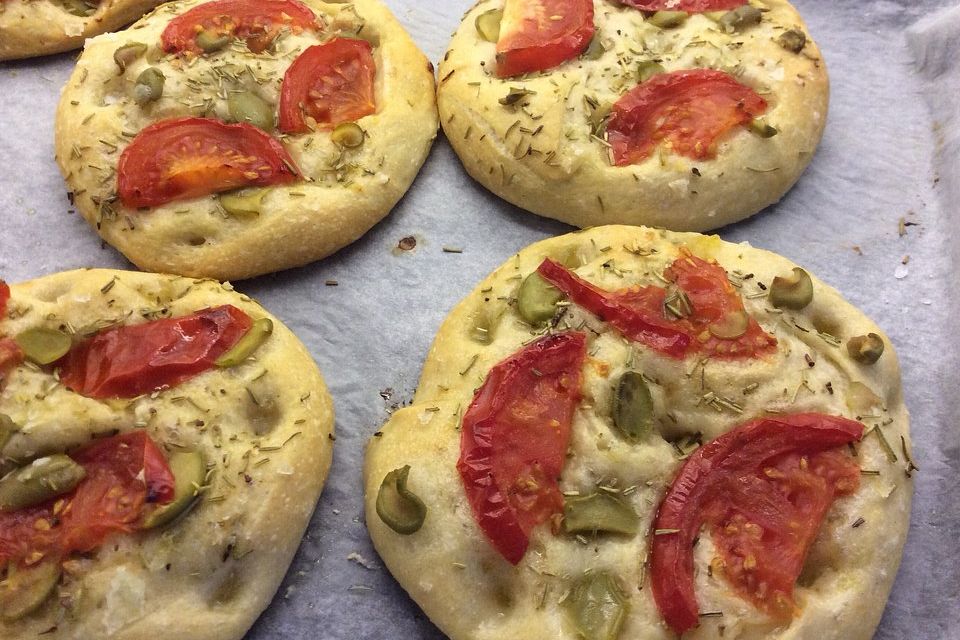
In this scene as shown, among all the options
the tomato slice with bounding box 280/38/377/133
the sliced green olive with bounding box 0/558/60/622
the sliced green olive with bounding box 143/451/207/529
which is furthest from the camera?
the tomato slice with bounding box 280/38/377/133

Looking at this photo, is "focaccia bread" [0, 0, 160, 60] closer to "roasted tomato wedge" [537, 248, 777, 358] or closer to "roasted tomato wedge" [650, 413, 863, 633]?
"roasted tomato wedge" [537, 248, 777, 358]

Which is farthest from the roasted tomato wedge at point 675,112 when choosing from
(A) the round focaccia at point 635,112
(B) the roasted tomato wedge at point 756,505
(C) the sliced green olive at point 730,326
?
(B) the roasted tomato wedge at point 756,505

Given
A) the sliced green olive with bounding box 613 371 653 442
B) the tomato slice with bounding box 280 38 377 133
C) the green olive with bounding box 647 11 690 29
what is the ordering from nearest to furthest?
the sliced green olive with bounding box 613 371 653 442 < the tomato slice with bounding box 280 38 377 133 < the green olive with bounding box 647 11 690 29

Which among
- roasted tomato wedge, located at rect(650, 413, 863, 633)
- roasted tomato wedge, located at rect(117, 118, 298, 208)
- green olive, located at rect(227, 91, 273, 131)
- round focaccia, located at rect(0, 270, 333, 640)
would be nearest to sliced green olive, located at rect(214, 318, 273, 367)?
round focaccia, located at rect(0, 270, 333, 640)

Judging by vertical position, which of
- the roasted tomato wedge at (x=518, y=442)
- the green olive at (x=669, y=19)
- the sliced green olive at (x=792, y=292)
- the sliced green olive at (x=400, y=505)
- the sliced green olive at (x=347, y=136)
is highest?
the green olive at (x=669, y=19)

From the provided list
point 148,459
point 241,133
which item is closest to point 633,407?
point 148,459

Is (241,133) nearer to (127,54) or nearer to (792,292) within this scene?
(127,54)

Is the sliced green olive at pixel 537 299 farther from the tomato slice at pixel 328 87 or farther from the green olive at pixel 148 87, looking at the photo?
the green olive at pixel 148 87
